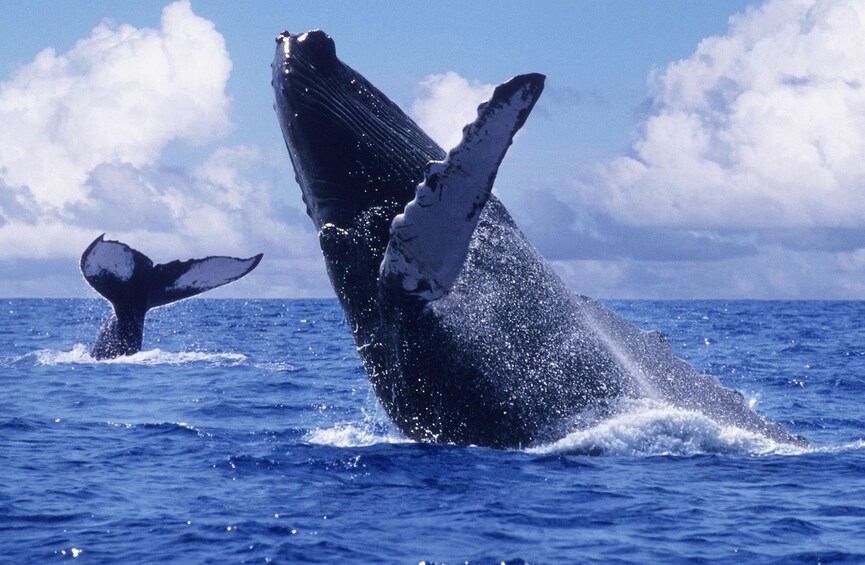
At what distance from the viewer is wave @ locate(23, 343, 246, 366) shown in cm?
1932

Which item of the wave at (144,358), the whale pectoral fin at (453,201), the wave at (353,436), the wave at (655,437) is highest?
the whale pectoral fin at (453,201)

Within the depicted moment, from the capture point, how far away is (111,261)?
16.1 m

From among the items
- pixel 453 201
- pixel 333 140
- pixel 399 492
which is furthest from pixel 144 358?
pixel 453 201

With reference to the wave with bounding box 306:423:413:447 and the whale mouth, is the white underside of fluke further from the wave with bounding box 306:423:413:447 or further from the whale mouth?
the whale mouth

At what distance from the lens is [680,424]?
28.4 ft

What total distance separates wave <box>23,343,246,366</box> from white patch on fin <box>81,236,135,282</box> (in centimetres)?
297

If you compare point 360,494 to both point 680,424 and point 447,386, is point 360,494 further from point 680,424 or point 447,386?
point 680,424

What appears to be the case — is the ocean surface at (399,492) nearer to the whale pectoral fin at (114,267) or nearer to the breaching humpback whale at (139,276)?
the breaching humpback whale at (139,276)

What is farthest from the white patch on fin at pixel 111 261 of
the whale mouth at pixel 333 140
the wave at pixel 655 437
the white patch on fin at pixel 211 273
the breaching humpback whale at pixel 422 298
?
the wave at pixel 655 437

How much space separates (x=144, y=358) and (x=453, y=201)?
565 inches

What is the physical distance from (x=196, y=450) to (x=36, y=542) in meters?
3.13

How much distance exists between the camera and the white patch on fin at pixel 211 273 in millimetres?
14883

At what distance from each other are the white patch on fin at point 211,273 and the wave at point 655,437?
287 inches

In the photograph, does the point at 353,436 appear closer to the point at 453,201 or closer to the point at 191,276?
the point at 453,201
